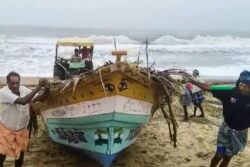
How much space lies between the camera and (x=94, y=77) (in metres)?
6.30

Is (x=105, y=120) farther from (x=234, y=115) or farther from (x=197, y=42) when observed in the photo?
(x=197, y=42)

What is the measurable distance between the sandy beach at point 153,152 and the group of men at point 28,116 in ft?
4.46

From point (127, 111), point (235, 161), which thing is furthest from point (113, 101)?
point (235, 161)

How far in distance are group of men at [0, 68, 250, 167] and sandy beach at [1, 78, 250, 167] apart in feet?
4.46

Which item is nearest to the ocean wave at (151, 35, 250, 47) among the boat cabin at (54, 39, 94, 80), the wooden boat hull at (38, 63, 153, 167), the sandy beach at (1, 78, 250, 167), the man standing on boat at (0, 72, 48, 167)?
the boat cabin at (54, 39, 94, 80)

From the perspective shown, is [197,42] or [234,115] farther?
[197,42]

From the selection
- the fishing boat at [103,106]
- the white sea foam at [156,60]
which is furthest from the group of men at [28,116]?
the white sea foam at [156,60]

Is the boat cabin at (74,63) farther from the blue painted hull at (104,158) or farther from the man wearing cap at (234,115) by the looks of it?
the man wearing cap at (234,115)

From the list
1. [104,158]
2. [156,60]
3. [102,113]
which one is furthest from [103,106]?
[156,60]

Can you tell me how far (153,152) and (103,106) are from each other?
2.24 m

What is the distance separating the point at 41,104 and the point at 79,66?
92.7 inches

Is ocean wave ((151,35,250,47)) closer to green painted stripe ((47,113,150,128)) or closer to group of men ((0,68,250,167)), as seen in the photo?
green painted stripe ((47,113,150,128))

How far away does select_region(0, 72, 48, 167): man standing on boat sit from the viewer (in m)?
5.74

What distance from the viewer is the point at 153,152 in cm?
834
